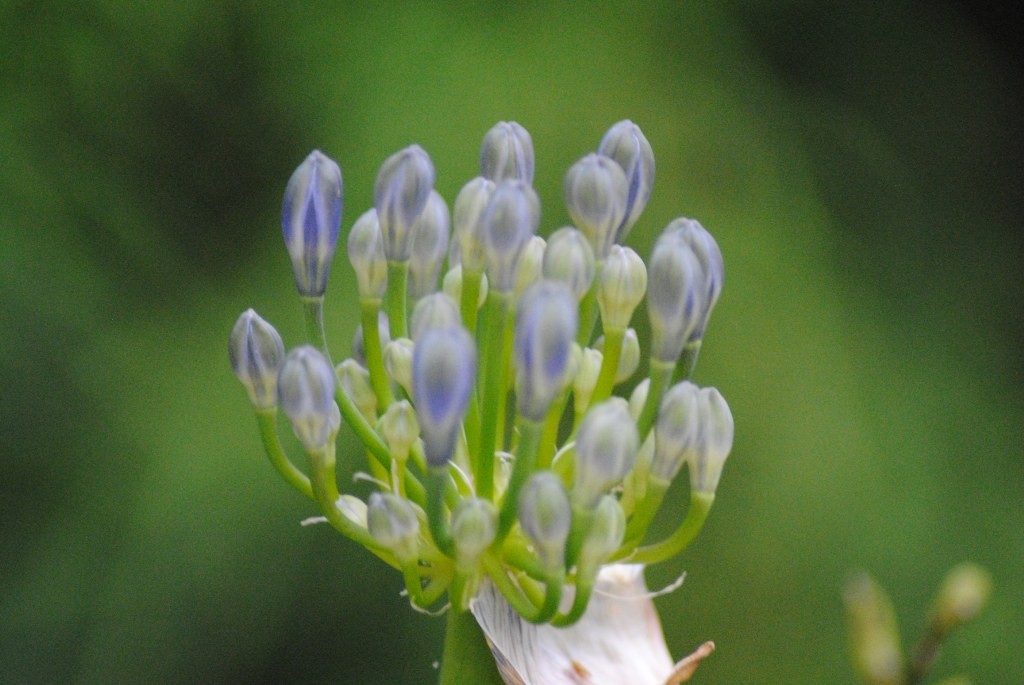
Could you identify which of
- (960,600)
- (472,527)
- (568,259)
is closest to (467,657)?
(472,527)

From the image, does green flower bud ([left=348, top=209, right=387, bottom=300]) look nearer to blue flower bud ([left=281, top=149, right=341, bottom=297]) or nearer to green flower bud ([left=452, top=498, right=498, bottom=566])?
blue flower bud ([left=281, top=149, right=341, bottom=297])

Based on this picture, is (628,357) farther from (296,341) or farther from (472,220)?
(296,341)

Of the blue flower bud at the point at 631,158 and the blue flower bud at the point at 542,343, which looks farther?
the blue flower bud at the point at 631,158

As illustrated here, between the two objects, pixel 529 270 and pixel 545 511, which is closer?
pixel 545 511

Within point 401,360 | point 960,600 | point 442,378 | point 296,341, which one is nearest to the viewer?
point 960,600

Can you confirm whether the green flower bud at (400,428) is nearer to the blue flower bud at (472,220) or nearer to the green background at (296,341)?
the blue flower bud at (472,220)

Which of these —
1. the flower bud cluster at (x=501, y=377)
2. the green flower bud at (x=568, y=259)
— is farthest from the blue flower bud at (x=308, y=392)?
the green flower bud at (x=568, y=259)

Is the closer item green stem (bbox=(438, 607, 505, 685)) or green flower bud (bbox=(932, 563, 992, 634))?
green flower bud (bbox=(932, 563, 992, 634))

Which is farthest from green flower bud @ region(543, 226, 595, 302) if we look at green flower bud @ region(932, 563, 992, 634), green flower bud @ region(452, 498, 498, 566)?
green flower bud @ region(932, 563, 992, 634)
